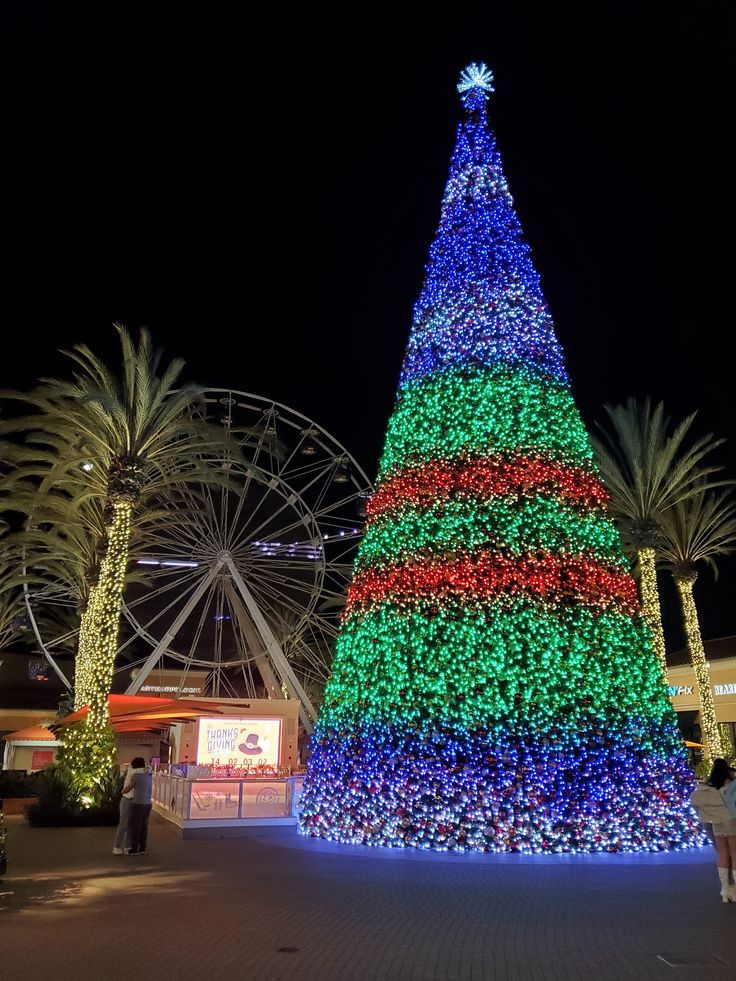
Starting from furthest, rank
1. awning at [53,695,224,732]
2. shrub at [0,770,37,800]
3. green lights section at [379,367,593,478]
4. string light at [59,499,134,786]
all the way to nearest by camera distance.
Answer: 1. shrub at [0,770,37,800]
2. awning at [53,695,224,732]
3. string light at [59,499,134,786]
4. green lights section at [379,367,593,478]

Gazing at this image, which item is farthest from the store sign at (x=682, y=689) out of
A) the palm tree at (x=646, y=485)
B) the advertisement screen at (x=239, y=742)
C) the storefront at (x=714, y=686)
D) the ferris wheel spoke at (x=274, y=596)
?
the advertisement screen at (x=239, y=742)

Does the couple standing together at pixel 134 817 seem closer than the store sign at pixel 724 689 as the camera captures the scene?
Yes

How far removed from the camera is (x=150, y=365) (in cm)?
1922

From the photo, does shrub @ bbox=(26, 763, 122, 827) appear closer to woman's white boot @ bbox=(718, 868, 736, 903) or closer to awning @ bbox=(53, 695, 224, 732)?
awning @ bbox=(53, 695, 224, 732)

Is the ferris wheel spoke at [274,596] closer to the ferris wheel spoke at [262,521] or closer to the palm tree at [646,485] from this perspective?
the ferris wheel spoke at [262,521]

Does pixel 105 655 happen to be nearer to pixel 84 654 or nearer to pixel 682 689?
pixel 84 654

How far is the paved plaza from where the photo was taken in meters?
5.55

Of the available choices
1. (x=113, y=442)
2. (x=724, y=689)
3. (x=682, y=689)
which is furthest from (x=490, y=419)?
(x=682, y=689)

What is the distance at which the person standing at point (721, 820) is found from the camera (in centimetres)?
781

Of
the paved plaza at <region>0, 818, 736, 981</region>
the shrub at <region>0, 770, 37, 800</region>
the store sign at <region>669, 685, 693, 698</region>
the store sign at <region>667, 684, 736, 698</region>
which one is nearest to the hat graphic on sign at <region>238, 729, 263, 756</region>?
the shrub at <region>0, 770, 37, 800</region>

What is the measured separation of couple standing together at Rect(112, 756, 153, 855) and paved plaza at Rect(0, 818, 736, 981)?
420mm

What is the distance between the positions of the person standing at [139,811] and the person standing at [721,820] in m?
7.37

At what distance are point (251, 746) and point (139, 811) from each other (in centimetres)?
855

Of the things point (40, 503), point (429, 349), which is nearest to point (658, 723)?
point (429, 349)
